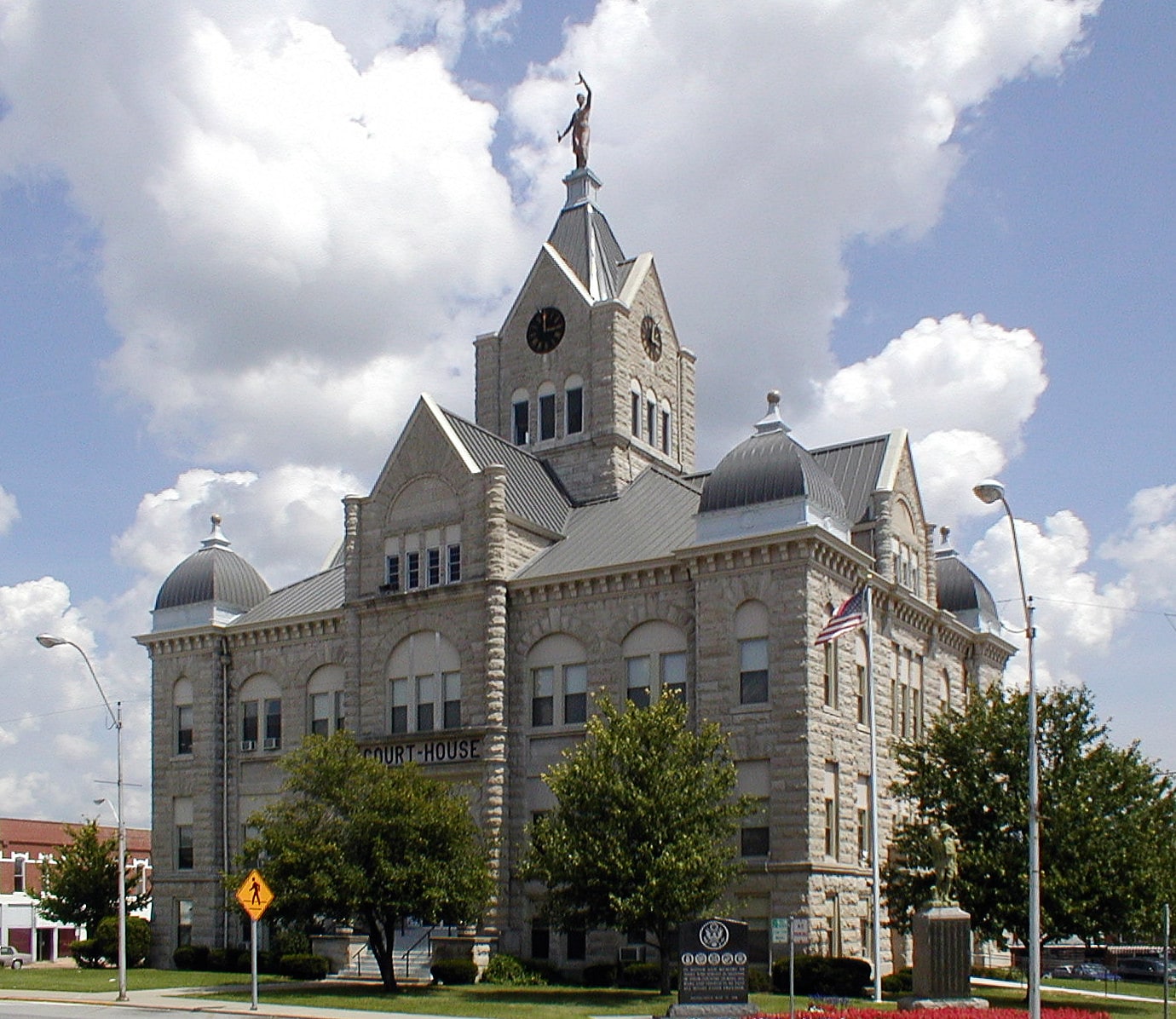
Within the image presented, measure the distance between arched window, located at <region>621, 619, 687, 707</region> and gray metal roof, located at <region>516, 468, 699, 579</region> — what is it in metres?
2.27

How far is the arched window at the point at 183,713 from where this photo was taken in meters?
56.2

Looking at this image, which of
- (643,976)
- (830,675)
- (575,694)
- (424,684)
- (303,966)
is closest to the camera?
(643,976)

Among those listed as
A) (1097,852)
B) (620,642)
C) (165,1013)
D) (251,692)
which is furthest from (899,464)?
(165,1013)

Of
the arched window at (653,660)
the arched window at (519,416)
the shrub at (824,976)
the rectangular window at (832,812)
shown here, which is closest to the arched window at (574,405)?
the arched window at (519,416)

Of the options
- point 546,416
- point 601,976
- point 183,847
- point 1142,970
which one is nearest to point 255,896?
point 601,976

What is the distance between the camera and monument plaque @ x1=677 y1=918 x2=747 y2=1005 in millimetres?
29719

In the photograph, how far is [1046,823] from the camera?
3828 centimetres

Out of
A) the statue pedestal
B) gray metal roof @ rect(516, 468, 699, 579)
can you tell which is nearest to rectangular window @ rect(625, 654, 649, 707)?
gray metal roof @ rect(516, 468, 699, 579)

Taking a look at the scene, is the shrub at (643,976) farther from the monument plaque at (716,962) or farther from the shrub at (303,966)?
the shrub at (303,966)

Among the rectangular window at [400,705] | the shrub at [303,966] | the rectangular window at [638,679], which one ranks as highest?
the rectangular window at [638,679]

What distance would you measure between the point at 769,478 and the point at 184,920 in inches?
1138

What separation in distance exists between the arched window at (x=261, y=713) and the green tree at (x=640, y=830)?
58.8 ft

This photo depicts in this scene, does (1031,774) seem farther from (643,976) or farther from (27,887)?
(27,887)

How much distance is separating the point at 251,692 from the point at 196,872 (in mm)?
6932
